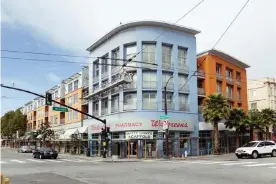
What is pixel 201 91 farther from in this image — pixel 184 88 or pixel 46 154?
pixel 46 154

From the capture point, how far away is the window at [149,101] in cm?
3978

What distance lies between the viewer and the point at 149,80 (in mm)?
40500

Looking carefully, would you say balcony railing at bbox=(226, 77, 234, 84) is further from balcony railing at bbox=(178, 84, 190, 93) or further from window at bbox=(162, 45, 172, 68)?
window at bbox=(162, 45, 172, 68)

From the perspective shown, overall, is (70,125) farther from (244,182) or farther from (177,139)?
(244,182)

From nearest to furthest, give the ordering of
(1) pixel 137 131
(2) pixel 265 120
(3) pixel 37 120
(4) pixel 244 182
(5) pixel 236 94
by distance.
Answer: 1. (4) pixel 244 182
2. (1) pixel 137 131
3. (2) pixel 265 120
4. (5) pixel 236 94
5. (3) pixel 37 120

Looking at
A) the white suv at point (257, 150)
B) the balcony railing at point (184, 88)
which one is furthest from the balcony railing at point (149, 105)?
the white suv at point (257, 150)

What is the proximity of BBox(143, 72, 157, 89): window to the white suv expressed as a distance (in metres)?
12.6

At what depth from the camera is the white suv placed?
32719 mm

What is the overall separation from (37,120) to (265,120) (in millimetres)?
56541

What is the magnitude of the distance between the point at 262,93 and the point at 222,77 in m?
19.8

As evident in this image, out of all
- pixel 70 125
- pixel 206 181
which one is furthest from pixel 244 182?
pixel 70 125

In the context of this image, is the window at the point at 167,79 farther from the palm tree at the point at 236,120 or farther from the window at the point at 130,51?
the palm tree at the point at 236,120

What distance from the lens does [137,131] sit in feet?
126

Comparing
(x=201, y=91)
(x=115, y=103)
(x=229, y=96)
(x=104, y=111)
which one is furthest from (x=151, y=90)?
(x=229, y=96)
